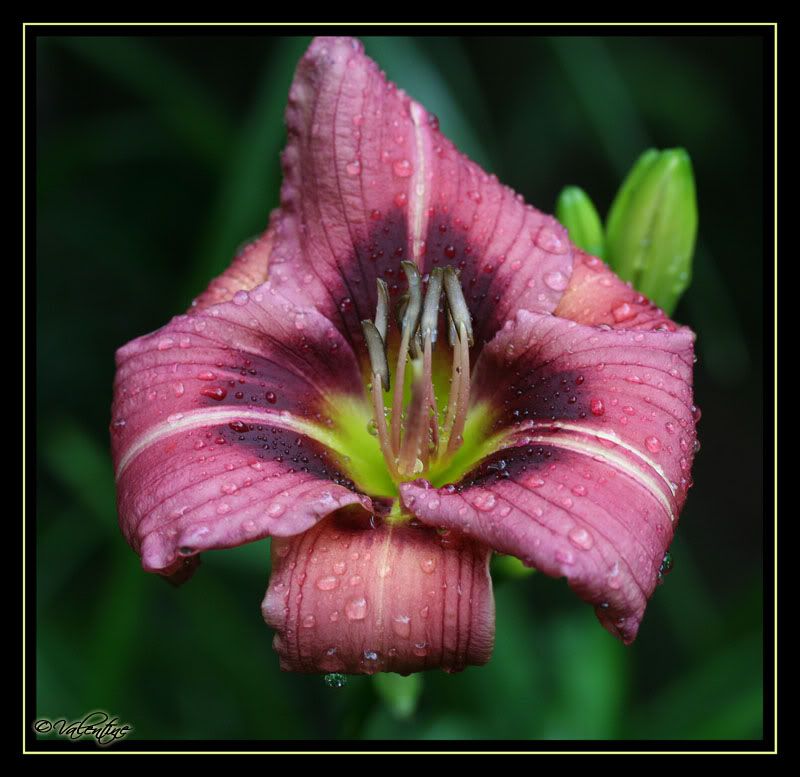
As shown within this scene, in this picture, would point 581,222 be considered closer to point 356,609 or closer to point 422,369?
point 422,369

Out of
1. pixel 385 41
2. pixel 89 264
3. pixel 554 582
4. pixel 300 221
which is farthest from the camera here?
pixel 554 582

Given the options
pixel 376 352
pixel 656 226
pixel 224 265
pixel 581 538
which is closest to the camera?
pixel 581 538

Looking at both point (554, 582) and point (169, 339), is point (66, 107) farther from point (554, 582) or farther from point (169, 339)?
point (554, 582)

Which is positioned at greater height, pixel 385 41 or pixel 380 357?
pixel 385 41

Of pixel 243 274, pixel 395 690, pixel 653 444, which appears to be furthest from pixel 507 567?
pixel 243 274

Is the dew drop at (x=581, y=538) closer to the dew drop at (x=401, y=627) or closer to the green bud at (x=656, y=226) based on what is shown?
the dew drop at (x=401, y=627)

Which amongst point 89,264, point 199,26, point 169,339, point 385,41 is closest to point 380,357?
point 169,339

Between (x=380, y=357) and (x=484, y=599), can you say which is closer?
(x=484, y=599)
